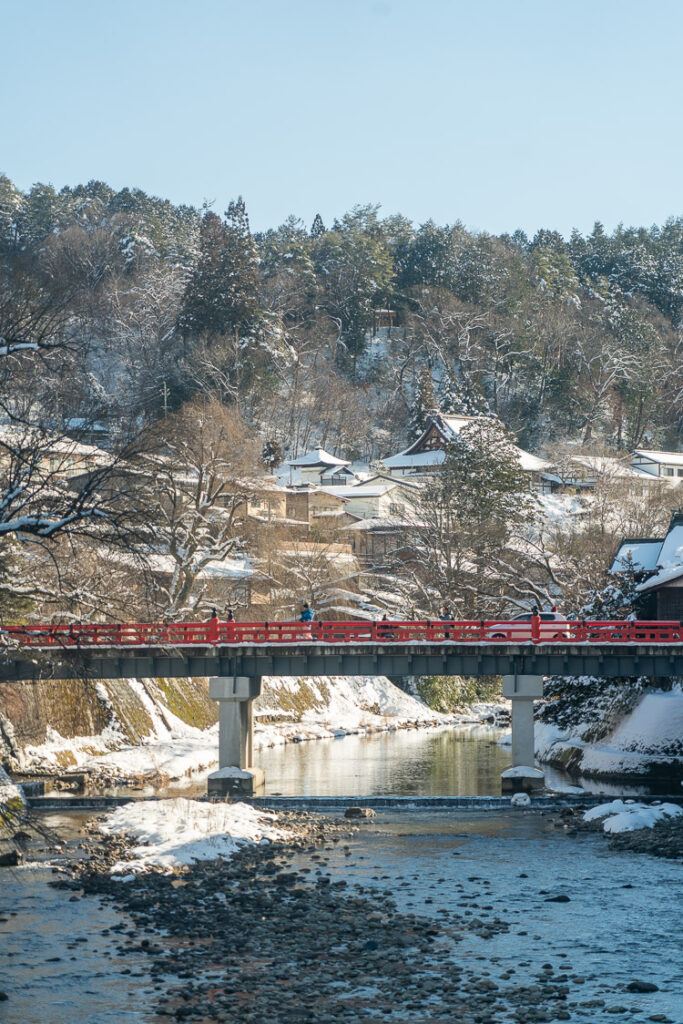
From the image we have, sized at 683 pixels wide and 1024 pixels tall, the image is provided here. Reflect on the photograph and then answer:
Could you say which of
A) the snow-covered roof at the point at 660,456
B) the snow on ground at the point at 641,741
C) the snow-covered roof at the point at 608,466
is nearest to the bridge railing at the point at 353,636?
the snow on ground at the point at 641,741

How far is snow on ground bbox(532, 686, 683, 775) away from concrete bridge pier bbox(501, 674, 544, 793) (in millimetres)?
5052

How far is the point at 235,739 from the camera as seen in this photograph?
46312 mm

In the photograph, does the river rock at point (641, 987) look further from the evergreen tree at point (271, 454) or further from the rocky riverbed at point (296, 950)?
the evergreen tree at point (271, 454)

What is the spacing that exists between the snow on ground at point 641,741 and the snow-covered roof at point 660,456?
2694 inches

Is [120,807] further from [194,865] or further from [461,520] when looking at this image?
[461,520]

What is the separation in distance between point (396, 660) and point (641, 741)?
35.5 ft

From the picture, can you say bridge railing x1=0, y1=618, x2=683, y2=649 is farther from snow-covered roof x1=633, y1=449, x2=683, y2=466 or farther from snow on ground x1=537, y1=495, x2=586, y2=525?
snow-covered roof x1=633, y1=449, x2=683, y2=466

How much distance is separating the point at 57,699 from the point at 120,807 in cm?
1448

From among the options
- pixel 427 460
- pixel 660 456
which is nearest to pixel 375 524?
pixel 427 460

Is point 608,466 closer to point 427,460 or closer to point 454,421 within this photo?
point 427,460

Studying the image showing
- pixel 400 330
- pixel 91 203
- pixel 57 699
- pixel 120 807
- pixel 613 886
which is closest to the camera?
pixel 613 886

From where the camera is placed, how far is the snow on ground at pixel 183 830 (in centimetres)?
3125

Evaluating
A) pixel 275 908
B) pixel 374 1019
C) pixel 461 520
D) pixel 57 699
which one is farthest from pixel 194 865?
pixel 461 520

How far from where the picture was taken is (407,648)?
156ft
